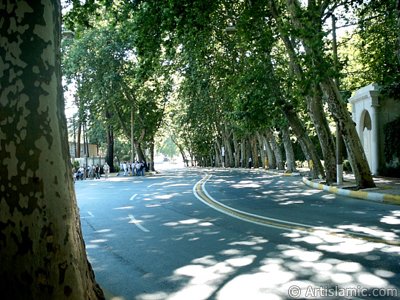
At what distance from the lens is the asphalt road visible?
5355 mm

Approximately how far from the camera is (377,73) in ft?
94.4

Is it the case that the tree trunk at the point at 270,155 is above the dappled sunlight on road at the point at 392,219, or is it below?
above

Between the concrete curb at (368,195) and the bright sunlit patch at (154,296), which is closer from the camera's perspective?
the bright sunlit patch at (154,296)

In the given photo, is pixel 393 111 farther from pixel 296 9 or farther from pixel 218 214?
pixel 218 214

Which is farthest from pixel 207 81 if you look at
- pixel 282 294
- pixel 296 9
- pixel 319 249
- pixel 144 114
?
pixel 282 294

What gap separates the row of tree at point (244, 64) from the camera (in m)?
16.7

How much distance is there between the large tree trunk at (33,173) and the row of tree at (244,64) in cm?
1142

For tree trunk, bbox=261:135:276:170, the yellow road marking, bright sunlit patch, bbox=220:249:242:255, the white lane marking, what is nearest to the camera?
bright sunlit patch, bbox=220:249:242:255

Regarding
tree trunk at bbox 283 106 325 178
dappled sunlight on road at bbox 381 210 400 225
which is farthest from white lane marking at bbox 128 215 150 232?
tree trunk at bbox 283 106 325 178

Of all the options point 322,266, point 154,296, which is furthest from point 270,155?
point 154,296

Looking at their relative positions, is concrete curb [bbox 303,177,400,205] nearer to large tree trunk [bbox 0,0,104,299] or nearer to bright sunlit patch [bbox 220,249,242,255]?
bright sunlit patch [bbox 220,249,242,255]

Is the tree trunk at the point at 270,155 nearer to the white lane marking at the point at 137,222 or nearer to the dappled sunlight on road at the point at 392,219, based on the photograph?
the white lane marking at the point at 137,222

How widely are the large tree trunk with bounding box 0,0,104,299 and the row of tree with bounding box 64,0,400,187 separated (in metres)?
11.4

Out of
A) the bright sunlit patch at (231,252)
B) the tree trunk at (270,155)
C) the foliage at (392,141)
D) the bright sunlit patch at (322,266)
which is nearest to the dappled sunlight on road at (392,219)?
the bright sunlit patch at (322,266)
